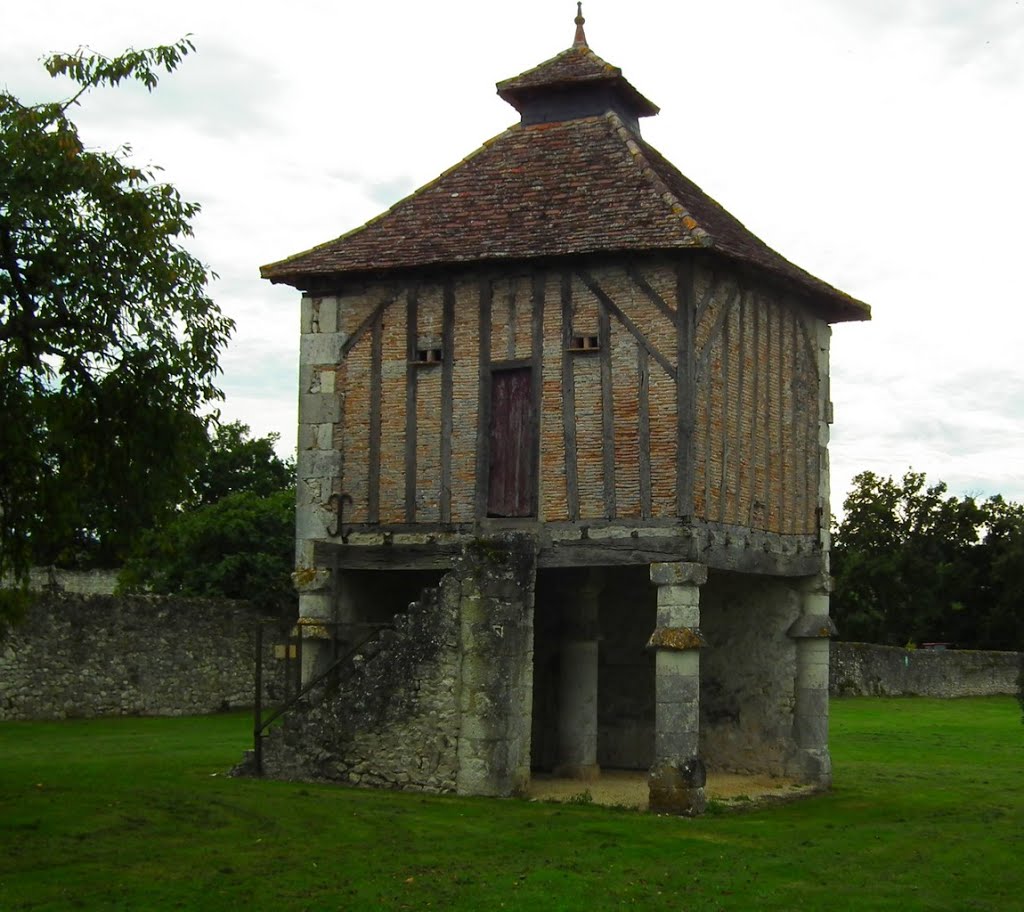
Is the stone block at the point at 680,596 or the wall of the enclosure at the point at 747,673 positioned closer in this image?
the stone block at the point at 680,596

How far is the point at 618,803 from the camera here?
16375 mm

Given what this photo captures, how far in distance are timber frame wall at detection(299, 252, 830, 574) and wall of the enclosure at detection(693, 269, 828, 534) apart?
3 cm

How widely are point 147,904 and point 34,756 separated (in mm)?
8540

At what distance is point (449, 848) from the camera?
42.9 ft

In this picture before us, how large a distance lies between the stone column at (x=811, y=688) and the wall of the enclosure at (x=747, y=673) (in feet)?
0.35

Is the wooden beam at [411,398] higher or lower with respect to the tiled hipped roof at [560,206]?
lower

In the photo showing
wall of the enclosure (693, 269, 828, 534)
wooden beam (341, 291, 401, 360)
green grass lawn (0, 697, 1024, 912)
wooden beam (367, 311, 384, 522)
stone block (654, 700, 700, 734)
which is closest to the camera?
green grass lawn (0, 697, 1024, 912)

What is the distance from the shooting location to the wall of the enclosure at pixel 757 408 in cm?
1692

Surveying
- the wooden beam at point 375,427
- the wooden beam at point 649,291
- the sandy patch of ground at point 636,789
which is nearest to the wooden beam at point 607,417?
the wooden beam at point 649,291

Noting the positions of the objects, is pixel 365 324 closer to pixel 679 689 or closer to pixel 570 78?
pixel 570 78

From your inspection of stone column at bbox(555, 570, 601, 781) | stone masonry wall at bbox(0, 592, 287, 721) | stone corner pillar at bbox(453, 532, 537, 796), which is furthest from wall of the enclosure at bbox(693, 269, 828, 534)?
stone masonry wall at bbox(0, 592, 287, 721)

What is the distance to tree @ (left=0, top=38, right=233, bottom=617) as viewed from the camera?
12.2 metres

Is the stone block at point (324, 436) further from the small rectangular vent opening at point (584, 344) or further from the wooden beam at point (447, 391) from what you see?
the small rectangular vent opening at point (584, 344)

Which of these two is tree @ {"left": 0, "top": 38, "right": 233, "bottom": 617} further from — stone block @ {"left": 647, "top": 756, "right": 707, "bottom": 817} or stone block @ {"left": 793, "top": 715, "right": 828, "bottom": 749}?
stone block @ {"left": 793, "top": 715, "right": 828, "bottom": 749}
